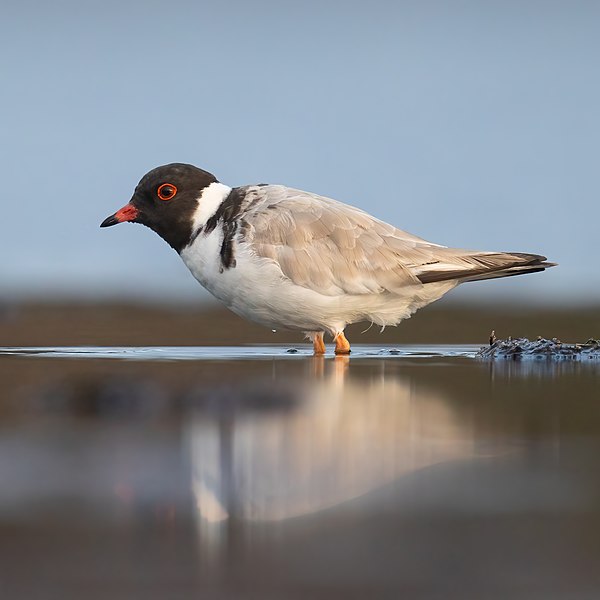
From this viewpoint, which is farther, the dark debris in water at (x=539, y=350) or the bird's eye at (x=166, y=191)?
the bird's eye at (x=166, y=191)

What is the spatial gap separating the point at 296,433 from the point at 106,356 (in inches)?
155

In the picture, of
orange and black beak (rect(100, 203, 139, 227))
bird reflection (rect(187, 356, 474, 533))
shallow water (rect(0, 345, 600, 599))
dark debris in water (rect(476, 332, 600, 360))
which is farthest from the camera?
orange and black beak (rect(100, 203, 139, 227))

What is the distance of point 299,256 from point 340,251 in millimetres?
366

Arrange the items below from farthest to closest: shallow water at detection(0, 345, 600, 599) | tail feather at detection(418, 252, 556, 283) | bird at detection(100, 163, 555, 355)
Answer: tail feather at detection(418, 252, 556, 283)
bird at detection(100, 163, 555, 355)
shallow water at detection(0, 345, 600, 599)

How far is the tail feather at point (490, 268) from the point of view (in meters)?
8.67

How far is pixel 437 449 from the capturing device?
479 cm

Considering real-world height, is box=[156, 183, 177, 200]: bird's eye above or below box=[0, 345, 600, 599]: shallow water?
above

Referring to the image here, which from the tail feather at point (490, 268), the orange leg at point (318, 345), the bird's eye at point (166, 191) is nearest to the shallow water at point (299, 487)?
the tail feather at point (490, 268)

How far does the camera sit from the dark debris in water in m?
8.54

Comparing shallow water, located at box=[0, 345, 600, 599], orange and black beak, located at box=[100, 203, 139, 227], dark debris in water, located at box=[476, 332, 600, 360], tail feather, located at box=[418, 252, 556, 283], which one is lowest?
Answer: shallow water, located at box=[0, 345, 600, 599]

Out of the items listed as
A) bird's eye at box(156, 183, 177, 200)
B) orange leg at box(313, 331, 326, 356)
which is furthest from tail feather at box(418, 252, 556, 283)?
bird's eye at box(156, 183, 177, 200)

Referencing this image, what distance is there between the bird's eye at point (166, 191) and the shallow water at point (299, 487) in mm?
2272

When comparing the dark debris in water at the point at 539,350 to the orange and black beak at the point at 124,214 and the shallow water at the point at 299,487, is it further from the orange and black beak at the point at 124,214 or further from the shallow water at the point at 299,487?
the orange and black beak at the point at 124,214

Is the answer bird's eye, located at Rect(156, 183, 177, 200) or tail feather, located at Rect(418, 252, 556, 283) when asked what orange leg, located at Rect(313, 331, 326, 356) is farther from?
bird's eye, located at Rect(156, 183, 177, 200)
